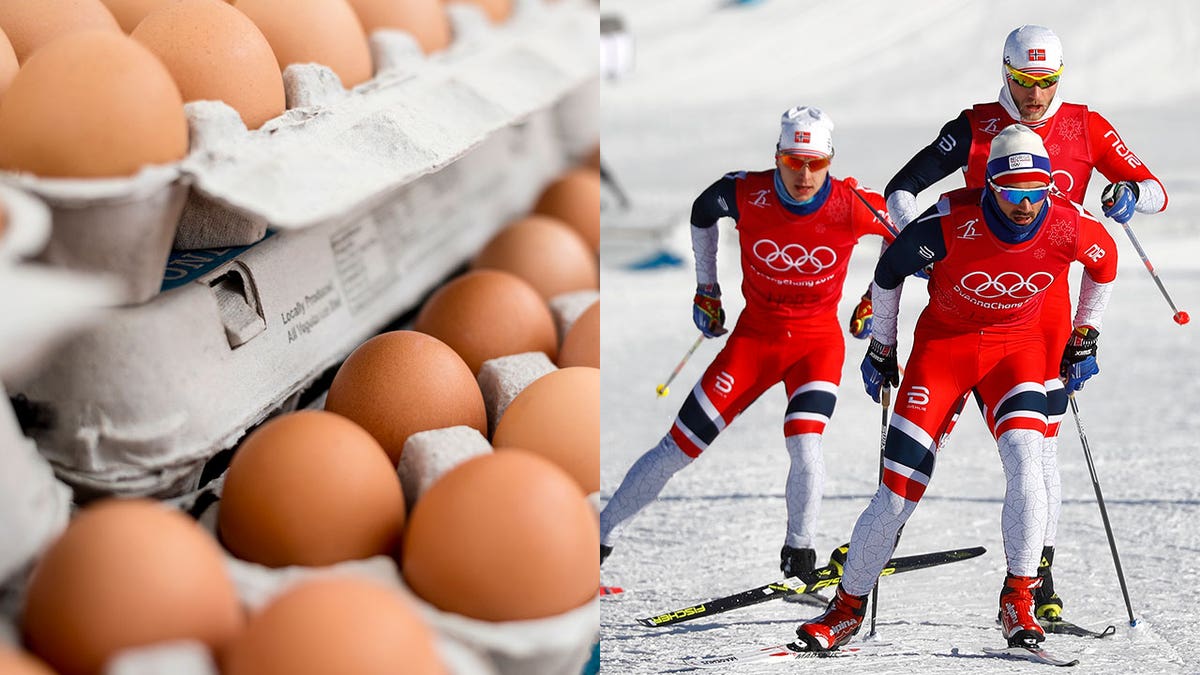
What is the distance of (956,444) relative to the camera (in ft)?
6.86

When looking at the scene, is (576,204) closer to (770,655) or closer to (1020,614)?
(770,655)

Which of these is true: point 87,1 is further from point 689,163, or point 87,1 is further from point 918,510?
point 689,163

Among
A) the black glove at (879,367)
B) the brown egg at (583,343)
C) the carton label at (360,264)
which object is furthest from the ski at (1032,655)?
the carton label at (360,264)

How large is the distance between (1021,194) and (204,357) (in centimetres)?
105

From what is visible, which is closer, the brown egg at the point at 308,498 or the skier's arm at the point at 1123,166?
the brown egg at the point at 308,498

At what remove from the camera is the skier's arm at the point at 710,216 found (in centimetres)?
174

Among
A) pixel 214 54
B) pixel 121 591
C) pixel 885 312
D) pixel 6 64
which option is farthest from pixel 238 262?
pixel 885 312

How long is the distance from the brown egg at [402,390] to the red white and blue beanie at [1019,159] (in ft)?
2.58

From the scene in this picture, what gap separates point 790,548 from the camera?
1.79 metres

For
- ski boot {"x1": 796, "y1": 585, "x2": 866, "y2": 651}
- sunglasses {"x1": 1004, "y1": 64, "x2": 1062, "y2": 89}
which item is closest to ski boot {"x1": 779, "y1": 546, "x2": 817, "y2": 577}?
ski boot {"x1": 796, "y1": 585, "x2": 866, "y2": 651}

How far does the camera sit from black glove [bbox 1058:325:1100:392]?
5.15ft

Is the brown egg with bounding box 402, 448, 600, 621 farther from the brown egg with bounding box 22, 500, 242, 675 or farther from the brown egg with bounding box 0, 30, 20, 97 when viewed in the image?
the brown egg with bounding box 0, 30, 20, 97

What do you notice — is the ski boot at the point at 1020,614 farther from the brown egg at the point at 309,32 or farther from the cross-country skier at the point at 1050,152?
the brown egg at the point at 309,32

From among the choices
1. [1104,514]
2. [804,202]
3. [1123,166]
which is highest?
[1123,166]
